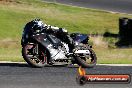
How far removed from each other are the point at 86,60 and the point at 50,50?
3.48ft

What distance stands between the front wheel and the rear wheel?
2.98 ft

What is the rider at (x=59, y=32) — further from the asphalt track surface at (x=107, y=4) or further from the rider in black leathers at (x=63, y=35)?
the asphalt track surface at (x=107, y=4)

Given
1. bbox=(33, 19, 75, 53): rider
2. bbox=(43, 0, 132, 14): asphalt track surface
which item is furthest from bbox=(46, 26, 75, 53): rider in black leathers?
bbox=(43, 0, 132, 14): asphalt track surface

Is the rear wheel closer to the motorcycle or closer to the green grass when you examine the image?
the motorcycle

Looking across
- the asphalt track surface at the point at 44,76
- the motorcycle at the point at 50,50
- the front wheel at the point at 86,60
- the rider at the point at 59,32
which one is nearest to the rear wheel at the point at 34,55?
the motorcycle at the point at 50,50

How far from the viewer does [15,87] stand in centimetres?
1120

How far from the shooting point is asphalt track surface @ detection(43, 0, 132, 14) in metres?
38.8

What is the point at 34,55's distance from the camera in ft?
48.4

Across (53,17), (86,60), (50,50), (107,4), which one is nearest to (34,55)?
(50,50)

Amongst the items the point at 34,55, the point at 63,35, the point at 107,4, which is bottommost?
the point at 107,4

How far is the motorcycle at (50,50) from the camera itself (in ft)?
48.5

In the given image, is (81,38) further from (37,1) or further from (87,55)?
(37,1)

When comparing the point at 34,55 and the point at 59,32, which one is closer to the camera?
the point at 34,55

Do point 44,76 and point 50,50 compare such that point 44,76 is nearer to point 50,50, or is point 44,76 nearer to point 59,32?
point 50,50
